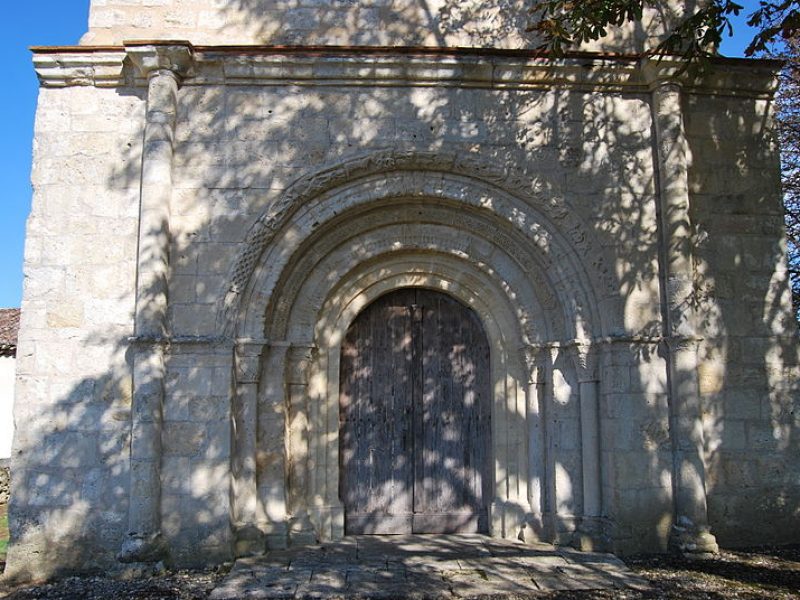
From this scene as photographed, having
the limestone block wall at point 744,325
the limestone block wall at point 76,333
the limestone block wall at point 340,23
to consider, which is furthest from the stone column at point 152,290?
the limestone block wall at point 744,325

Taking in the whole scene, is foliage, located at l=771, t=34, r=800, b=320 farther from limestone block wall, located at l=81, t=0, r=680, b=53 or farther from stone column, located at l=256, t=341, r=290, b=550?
stone column, located at l=256, t=341, r=290, b=550

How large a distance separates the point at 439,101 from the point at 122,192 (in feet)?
9.74

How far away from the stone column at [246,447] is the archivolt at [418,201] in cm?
24

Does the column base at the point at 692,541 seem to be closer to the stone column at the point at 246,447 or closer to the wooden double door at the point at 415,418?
the wooden double door at the point at 415,418

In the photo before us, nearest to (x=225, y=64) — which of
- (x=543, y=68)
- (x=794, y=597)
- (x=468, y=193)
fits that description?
(x=468, y=193)

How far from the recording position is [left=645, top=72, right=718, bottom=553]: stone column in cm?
572

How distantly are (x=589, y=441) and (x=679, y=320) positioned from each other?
133 centimetres

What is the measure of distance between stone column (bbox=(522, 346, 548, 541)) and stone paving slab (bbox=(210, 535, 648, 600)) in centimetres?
40

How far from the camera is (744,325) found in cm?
623

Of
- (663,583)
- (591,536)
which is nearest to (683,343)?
(591,536)

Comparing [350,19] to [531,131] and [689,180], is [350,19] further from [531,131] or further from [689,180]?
[689,180]

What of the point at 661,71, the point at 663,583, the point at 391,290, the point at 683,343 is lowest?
the point at 663,583

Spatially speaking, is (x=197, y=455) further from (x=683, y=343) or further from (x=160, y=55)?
(x=683, y=343)

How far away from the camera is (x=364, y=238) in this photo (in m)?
6.39
